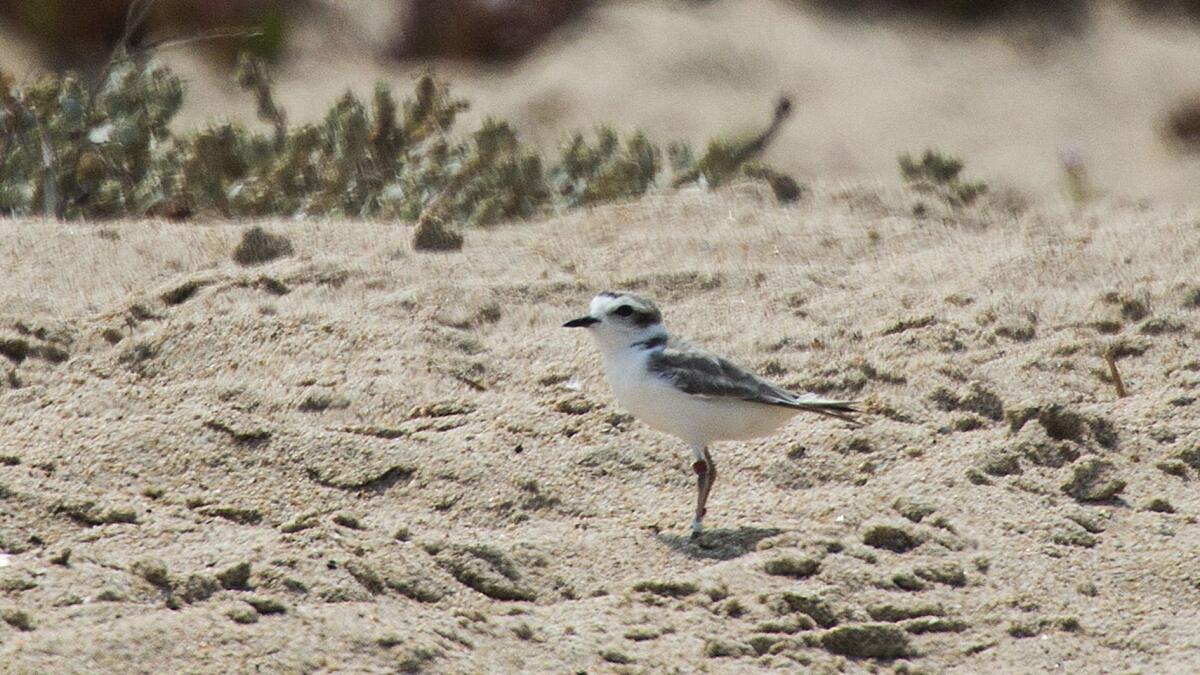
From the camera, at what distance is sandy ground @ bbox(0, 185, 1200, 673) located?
3.99 metres

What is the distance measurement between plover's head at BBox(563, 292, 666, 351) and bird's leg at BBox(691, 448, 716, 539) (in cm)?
40

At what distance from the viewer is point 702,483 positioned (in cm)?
468

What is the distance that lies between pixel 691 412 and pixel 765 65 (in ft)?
27.5

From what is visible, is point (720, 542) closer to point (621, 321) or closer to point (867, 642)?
point (867, 642)

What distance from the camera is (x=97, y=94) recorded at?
7.79 m

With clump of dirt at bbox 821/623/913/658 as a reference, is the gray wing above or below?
above

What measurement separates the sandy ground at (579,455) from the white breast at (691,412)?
8.1 inches

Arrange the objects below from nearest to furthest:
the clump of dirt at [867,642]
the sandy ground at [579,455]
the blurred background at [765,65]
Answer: the sandy ground at [579,455], the clump of dirt at [867,642], the blurred background at [765,65]

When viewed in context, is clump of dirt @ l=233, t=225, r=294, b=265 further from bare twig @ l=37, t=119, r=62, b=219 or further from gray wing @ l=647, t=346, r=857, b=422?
gray wing @ l=647, t=346, r=857, b=422

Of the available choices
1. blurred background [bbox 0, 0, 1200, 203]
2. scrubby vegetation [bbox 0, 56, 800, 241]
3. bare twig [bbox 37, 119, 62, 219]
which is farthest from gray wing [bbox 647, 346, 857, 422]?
blurred background [bbox 0, 0, 1200, 203]

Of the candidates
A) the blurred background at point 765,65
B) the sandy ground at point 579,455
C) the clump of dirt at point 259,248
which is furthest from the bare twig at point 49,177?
the blurred background at point 765,65

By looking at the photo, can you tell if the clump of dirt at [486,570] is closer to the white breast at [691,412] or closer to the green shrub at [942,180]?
the white breast at [691,412]

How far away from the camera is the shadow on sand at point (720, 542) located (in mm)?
4488

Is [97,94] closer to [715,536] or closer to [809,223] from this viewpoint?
[809,223]
